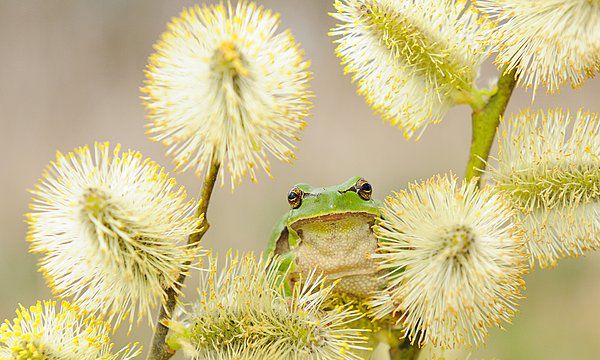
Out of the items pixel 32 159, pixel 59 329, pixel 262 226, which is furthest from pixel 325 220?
pixel 32 159

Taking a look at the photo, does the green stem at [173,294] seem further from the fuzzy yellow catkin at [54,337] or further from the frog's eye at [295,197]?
the frog's eye at [295,197]

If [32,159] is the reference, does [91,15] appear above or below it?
above

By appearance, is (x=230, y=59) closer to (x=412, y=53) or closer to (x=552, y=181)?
(x=412, y=53)

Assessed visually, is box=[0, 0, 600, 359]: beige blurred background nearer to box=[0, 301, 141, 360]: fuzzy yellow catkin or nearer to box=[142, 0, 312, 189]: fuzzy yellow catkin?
box=[0, 301, 141, 360]: fuzzy yellow catkin

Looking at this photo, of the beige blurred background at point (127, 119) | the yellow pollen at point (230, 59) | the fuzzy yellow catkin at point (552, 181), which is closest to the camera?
the yellow pollen at point (230, 59)

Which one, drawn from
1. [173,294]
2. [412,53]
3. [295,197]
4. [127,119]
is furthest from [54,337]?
[127,119]

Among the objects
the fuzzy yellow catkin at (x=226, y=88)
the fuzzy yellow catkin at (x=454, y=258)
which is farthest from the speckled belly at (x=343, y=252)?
the fuzzy yellow catkin at (x=226, y=88)

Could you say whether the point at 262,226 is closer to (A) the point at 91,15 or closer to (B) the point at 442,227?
(A) the point at 91,15
